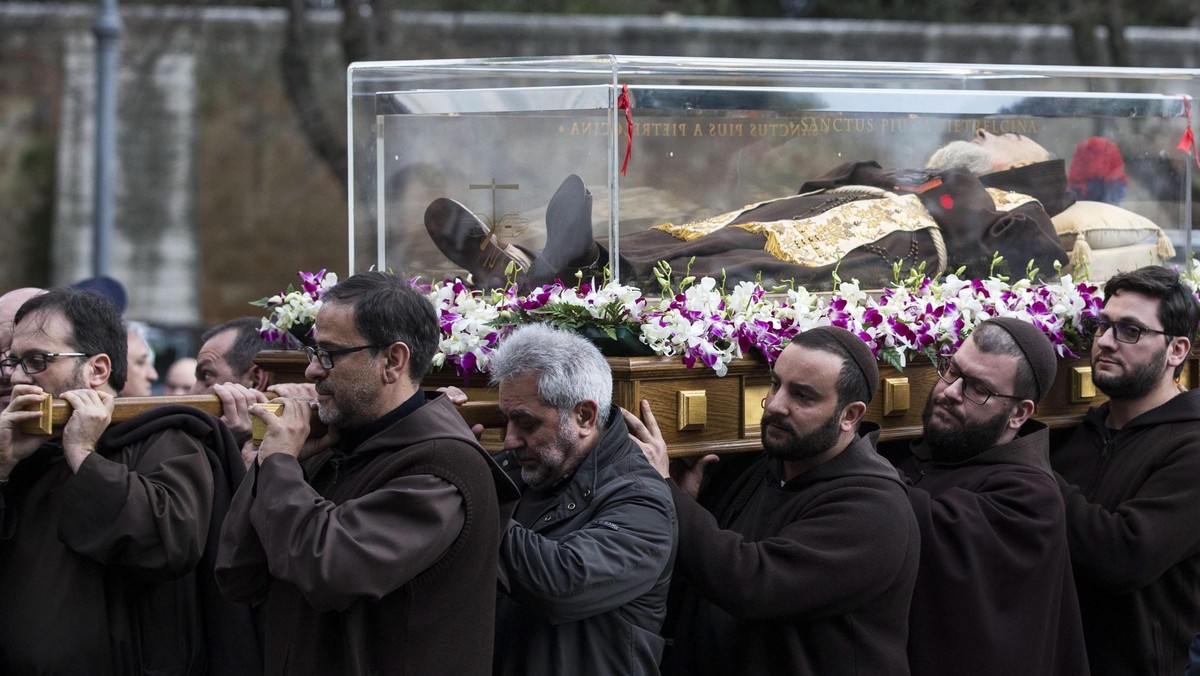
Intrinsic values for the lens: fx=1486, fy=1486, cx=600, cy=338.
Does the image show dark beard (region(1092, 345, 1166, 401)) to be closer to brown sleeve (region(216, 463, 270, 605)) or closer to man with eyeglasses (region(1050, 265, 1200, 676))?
man with eyeglasses (region(1050, 265, 1200, 676))

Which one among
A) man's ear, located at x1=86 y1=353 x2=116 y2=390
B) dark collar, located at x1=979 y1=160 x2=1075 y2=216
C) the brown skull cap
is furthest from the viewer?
dark collar, located at x1=979 y1=160 x2=1075 y2=216

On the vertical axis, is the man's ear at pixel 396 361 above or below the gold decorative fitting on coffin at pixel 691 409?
above

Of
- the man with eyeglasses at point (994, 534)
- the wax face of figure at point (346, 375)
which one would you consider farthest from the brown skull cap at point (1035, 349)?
the wax face of figure at point (346, 375)

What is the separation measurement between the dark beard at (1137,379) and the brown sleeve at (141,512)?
9.69 ft

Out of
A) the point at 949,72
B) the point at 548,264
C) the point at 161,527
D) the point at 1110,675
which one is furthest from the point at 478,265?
the point at 1110,675

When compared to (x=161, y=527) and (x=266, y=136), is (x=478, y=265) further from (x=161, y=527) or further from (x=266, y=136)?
(x=266, y=136)

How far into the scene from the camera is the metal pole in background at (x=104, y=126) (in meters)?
9.88

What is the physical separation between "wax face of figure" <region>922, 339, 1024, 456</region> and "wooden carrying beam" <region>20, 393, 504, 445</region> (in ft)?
4.61

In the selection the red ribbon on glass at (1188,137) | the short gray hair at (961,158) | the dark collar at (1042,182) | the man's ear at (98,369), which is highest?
the red ribbon on glass at (1188,137)

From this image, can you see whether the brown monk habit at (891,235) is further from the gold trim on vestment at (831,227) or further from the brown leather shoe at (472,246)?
the brown leather shoe at (472,246)

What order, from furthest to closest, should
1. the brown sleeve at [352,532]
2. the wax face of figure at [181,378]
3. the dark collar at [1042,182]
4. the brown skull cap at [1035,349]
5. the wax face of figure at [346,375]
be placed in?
1. the wax face of figure at [181,378]
2. the dark collar at [1042,182]
3. the brown skull cap at [1035,349]
4. the wax face of figure at [346,375]
5. the brown sleeve at [352,532]

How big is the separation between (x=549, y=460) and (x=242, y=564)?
85 centimetres

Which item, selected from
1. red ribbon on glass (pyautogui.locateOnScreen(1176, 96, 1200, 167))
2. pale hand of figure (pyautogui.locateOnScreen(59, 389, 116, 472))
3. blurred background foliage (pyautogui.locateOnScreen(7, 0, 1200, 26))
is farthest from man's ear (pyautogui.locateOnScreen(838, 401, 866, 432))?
blurred background foliage (pyautogui.locateOnScreen(7, 0, 1200, 26))

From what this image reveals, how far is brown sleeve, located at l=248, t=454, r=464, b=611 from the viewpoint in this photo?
329 cm
